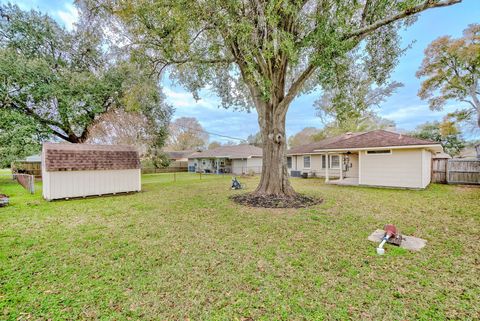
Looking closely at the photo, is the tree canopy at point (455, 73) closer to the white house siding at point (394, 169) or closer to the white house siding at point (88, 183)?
the white house siding at point (394, 169)

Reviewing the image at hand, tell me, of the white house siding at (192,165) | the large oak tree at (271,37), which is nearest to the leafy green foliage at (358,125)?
the white house siding at (192,165)

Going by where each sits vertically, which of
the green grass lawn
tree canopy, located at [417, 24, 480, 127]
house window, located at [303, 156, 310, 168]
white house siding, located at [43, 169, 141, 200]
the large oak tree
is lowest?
the green grass lawn

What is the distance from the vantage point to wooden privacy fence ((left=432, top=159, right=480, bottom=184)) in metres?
11.5

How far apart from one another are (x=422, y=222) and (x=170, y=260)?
639 centimetres

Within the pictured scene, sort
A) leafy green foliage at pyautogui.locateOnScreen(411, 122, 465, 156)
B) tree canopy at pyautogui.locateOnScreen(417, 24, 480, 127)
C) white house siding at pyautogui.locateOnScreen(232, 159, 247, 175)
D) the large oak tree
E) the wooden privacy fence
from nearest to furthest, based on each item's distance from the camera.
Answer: the large oak tree → the wooden privacy fence → tree canopy at pyautogui.locateOnScreen(417, 24, 480, 127) → leafy green foliage at pyautogui.locateOnScreen(411, 122, 465, 156) → white house siding at pyautogui.locateOnScreen(232, 159, 247, 175)

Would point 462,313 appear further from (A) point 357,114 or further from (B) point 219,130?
(B) point 219,130

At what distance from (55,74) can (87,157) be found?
28.9ft

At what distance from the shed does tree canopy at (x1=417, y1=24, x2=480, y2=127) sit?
76.9 ft

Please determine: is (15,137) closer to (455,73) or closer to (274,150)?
(274,150)

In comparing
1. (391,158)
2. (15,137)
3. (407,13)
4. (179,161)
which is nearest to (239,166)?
(179,161)

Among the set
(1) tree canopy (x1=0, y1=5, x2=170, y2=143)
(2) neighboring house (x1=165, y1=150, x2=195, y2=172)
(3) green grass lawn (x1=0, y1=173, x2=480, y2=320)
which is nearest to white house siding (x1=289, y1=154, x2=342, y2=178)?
(3) green grass lawn (x1=0, y1=173, x2=480, y2=320)

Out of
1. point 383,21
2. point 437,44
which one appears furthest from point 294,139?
point 383,21

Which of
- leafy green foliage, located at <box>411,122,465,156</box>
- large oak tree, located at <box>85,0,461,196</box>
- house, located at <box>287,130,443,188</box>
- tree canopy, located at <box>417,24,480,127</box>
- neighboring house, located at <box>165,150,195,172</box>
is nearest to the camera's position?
large oak tree, located at <box>85,0,461,196</box>

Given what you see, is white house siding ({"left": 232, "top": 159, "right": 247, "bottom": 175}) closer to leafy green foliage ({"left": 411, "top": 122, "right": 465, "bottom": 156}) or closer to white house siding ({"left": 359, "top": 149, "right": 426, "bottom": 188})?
white house siding ({"left": 359, "top": 149, "right": 426, "bottom": 188})
